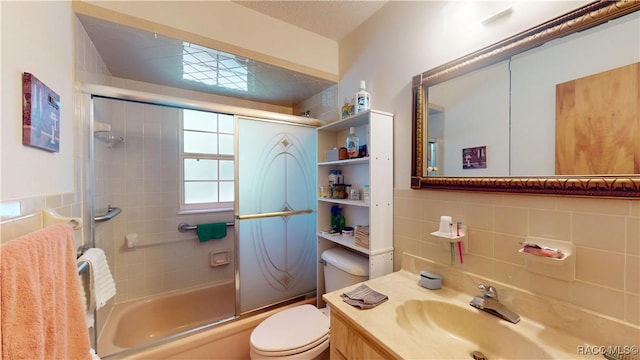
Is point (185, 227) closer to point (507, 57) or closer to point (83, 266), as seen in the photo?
point (83, 266)

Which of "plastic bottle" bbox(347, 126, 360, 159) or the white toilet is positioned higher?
"plastic bottle" bbox(347, 126, 360, 159)

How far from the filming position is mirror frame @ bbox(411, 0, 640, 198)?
2.23 feet

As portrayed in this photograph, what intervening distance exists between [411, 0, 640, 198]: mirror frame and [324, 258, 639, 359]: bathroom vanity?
40 cm

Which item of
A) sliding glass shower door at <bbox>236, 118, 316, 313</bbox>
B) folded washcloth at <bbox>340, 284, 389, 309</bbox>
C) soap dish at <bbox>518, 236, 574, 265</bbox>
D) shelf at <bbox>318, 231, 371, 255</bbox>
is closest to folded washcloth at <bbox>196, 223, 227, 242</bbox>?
sliding glass shower door at <bbox>236, 118, 316, 313</bbox>

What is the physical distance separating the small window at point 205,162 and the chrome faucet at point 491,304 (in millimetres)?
2213

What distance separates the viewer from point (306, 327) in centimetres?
129

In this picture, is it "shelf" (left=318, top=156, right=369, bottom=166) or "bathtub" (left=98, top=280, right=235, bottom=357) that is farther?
"bathtub" (left=98, top=280, right=235, bottom=357)

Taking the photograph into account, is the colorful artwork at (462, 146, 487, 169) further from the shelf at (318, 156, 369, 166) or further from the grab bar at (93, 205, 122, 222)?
the grab bar at (93, 205, 122, 222)

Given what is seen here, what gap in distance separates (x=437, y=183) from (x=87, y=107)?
188cm

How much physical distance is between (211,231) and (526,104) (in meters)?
2.43

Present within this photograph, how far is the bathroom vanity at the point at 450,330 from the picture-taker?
0.70m

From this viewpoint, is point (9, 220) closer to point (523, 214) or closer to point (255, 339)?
point (255, 339)

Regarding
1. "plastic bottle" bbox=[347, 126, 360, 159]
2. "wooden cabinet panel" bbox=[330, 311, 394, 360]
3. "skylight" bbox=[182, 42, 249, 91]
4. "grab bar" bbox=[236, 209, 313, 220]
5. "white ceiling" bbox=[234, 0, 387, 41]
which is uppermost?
"white ceiling" bbox=[234, 0, 387, 41]

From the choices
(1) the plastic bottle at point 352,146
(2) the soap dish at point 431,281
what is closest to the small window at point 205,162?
(1) the plastic bottle at point 352,146
